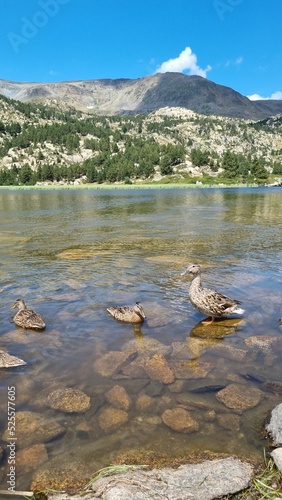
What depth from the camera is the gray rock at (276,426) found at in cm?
596

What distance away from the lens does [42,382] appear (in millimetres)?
8086

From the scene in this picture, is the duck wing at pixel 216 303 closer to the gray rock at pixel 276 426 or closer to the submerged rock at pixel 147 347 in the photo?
the submerged rock at pixel 147 347

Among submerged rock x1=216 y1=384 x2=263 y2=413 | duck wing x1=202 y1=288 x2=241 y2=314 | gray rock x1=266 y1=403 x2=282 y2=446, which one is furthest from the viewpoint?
duck wing x1=202 y1=288 x2=241 y2=314

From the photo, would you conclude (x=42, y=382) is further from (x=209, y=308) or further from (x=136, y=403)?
(x=209, y=308)

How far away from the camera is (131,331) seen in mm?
10906

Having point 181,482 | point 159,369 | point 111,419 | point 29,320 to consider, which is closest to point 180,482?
point 181,482

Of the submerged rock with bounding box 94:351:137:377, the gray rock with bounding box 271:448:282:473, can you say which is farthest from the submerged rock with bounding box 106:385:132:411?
the gray rock with bounding box 271:448:282:473

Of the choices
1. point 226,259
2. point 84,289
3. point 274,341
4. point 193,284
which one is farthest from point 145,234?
point 274,341

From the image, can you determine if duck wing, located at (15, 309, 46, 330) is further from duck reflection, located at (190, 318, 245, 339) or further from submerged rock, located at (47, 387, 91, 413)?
duck reflection, located at (190, 318, 245, 339)

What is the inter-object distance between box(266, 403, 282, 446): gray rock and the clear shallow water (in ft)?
0.82

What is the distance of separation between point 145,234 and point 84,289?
15.8 m

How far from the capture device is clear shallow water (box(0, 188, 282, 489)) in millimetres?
6367

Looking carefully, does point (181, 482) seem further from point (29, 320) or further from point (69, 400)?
point (29, 320)

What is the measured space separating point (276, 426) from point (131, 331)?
17.9ft
